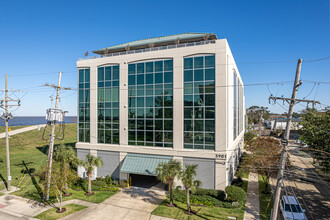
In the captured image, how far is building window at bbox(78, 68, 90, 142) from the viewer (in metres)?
28.1

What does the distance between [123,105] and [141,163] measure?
25.7 ft

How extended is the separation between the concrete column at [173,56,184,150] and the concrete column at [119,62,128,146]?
666cm

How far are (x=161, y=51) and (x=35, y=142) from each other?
47392mm

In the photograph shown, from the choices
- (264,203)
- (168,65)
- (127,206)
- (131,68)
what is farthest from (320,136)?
(131,68)

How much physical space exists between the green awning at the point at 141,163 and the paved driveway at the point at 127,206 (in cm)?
238

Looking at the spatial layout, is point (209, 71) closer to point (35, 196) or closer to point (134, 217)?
point (134, 217)

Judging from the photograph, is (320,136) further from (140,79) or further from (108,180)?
(108,180)

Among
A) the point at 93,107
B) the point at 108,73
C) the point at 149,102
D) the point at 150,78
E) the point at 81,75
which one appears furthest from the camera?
the point at 81,75

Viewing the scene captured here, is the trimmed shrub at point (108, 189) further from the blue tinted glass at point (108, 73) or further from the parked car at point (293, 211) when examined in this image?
the parked car at point (293, 211)

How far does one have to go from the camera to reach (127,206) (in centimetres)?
1905

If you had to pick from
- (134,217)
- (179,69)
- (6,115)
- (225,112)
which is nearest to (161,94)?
(179,69)

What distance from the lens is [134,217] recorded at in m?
16.9

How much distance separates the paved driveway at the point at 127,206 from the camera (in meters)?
17.1

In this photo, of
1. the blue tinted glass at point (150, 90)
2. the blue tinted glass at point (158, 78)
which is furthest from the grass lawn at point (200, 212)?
the blue tinted glass at point (158, 78)
